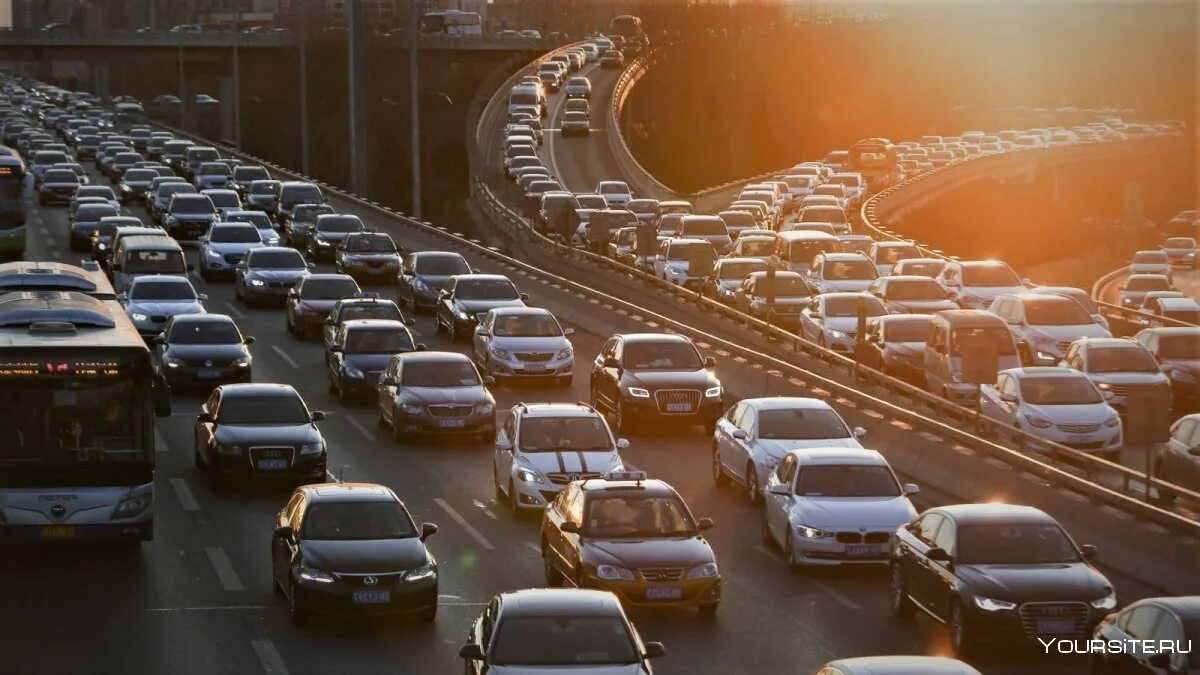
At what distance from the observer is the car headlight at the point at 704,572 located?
68.6 ft

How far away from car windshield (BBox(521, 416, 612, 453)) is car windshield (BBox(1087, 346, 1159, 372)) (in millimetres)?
11088

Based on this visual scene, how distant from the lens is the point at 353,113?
81.3 meters

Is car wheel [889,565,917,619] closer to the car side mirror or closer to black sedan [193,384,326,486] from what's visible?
the car side mirror

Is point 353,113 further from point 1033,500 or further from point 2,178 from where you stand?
point 1033,500

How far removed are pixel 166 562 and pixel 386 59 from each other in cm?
12755

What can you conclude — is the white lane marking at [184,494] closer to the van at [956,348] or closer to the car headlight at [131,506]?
the car headlight at [131,506]

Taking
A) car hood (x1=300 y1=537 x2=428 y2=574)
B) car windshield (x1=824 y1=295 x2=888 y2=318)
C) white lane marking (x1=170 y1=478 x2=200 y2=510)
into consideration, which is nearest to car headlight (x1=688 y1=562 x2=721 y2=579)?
car hood (x1=300 y1=537 x2=428 y2=574)

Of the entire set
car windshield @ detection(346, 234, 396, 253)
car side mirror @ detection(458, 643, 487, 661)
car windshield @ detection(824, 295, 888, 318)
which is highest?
car side mirror @ detection(458, 643, 487, 661)

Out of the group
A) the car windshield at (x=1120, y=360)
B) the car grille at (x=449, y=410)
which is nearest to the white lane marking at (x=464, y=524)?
the car grille at (x=449, y=410)

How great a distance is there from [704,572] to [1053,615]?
12.2ft

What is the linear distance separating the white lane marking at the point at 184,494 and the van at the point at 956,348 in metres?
13.5

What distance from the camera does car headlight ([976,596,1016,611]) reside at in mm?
19000

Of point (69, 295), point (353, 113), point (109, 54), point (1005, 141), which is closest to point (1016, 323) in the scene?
point (69, 295)

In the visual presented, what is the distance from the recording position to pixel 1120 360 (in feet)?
114
